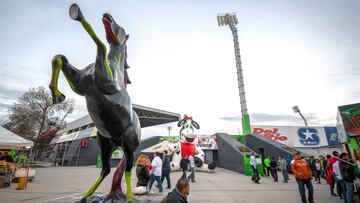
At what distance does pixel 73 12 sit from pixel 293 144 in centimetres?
2251

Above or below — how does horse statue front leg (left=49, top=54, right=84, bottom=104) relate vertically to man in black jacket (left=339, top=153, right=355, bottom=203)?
above

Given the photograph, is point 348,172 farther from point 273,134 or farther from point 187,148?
point 273,134

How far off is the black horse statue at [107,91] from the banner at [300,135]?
65.0ft

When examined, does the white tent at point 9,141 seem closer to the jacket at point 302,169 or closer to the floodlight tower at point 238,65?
the jacket at point 302,169

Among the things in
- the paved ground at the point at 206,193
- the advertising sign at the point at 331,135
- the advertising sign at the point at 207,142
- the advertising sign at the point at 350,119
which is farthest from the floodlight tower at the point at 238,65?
the advertising sign at the point at 350,119

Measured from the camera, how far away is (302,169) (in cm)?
498

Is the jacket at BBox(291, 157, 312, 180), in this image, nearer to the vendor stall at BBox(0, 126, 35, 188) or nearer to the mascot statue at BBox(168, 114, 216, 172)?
the mascot statue at BBox(168, 114, 216, 172)

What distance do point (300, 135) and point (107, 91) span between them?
22.6 m

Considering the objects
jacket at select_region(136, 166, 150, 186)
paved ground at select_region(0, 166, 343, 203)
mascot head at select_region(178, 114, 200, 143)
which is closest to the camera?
jacket at select_region(136, 166, 150, 186)

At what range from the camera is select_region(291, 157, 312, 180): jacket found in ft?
16.1

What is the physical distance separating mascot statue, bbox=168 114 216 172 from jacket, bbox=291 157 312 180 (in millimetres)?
8231

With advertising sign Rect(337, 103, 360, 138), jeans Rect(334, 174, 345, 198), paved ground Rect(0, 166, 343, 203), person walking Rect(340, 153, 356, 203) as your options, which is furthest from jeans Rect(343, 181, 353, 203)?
advertising sign Rect(337, 103, 360, 138)

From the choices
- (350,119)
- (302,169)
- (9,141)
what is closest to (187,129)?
(302,169)

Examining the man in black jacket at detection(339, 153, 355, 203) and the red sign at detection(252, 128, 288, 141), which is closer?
the man in black jacket at detection(339, 153, 355, 203)
